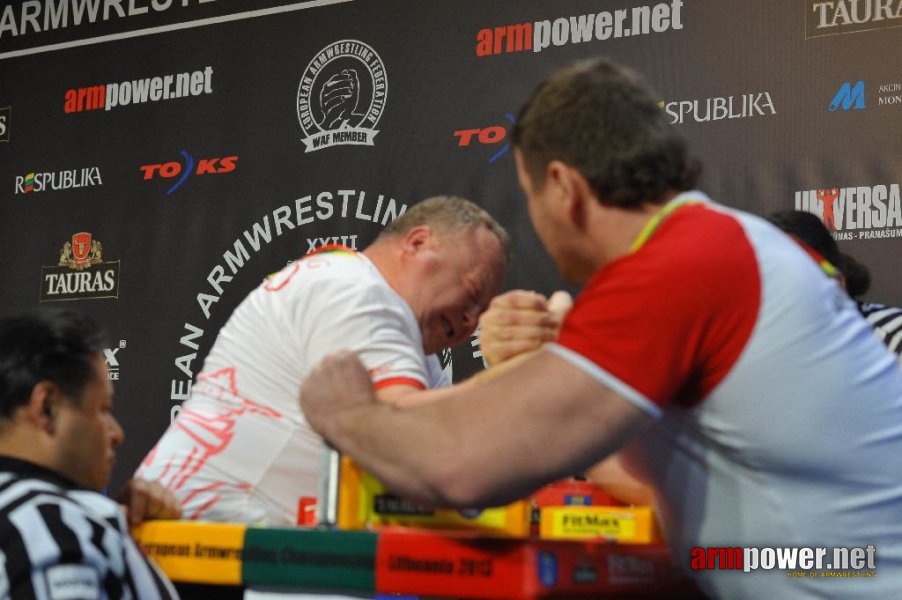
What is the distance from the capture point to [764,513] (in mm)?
1273

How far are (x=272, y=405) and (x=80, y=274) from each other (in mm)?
2794

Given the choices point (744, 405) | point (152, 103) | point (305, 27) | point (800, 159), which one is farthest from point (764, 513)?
point (152, 103)

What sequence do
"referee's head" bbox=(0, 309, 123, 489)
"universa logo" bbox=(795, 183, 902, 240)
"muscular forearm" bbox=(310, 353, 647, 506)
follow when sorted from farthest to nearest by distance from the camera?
"universa logo" bbox=(795, 183, 902, 240), "referee's head" bbox=(0, 309, 123, 489), "muscular forearm" bbox=(310, 353, 647, 506)

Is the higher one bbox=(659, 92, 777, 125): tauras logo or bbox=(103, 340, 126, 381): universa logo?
bbox=(659, 92, 777, 125): tauras logo

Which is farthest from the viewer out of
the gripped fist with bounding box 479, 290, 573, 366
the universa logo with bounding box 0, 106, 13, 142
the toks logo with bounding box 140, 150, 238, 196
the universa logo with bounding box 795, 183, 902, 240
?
the universa logo with bounding box 0, 106, 13, 142

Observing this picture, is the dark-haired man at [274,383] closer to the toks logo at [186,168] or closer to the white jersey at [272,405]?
the white jersey at [272,405]

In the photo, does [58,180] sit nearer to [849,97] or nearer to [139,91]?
[139,91]

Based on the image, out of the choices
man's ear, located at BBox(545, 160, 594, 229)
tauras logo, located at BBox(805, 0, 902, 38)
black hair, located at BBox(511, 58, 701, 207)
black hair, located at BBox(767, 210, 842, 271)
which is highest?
tauras logo, located at BBox(805, 0, 902, 38)

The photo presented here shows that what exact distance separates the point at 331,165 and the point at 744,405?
118 inches

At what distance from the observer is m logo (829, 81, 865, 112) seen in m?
3.24

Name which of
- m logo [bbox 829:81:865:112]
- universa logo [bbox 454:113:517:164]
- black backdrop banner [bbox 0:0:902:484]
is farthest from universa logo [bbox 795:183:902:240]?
universa logo [bbox 454:113:517:164]

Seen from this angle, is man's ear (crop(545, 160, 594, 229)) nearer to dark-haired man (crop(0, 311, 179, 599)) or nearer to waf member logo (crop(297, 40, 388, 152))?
dark-haired man (crop(0, 311, 179, 599))

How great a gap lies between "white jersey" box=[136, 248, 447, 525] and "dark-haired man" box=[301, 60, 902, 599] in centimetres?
57

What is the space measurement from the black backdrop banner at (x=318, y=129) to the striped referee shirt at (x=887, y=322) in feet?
0.51
